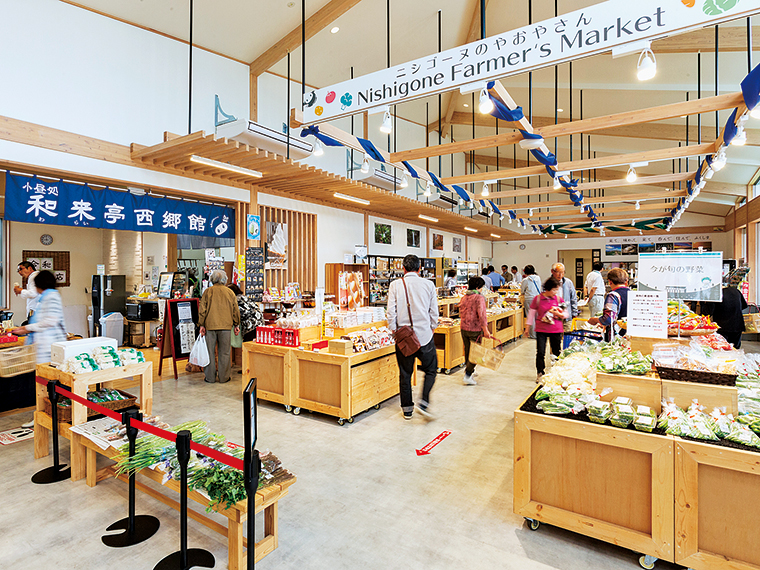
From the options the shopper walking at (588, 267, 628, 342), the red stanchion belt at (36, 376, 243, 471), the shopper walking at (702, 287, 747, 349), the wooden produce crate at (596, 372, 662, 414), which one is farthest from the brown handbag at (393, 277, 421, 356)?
the shopper walking at (702, 287, 747, 349)

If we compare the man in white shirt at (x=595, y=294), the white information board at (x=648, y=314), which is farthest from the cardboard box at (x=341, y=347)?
the man in white shirt at (x=595, y=294)

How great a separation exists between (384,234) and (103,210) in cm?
733

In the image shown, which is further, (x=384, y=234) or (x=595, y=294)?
(x=384, y=234)

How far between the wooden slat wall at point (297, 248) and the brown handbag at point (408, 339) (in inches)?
178

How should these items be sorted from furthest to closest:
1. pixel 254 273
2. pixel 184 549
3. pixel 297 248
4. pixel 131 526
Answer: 1. pixel 297 248
2. pixel 254 273
3. pixel 131 526
4. pixel 184 549

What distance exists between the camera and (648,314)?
121 inches

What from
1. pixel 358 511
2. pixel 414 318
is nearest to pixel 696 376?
pixel 358 511

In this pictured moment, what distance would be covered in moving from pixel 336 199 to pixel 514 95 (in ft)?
16.3

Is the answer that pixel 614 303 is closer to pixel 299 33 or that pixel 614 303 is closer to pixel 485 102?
pixel 485 102

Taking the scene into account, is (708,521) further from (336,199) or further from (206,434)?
(336,199)

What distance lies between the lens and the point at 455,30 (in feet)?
27.4

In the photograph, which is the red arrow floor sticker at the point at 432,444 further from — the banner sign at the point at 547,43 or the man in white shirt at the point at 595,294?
the man in white shirt at the point at 595,294

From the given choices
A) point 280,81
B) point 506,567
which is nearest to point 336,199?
point 280,81

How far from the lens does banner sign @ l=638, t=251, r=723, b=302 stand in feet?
9.96
